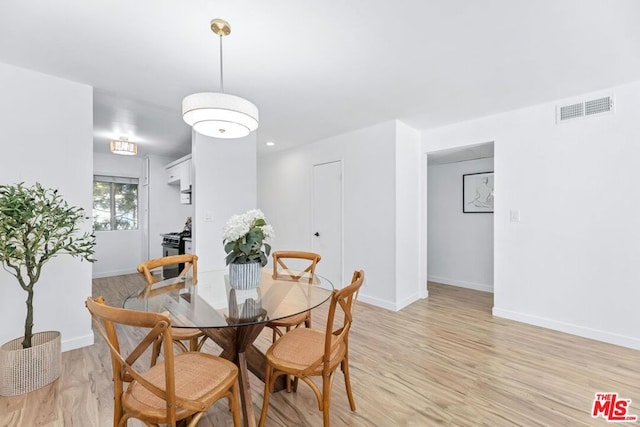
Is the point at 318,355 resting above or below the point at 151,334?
below

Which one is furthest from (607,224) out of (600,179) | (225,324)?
(225,324)

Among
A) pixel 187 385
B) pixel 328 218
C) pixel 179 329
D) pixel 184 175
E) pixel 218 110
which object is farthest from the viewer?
pixel 184 175

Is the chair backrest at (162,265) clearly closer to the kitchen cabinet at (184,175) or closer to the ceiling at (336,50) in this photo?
the ceiling at (336,50)

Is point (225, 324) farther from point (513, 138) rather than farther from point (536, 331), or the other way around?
point (513, 138)

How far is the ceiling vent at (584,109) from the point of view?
8.76ft

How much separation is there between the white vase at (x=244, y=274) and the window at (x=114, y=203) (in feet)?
16.1

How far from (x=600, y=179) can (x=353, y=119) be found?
2564 mm

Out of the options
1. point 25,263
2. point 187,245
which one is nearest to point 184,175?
point 187,245

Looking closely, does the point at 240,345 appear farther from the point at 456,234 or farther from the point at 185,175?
the point at 456,234

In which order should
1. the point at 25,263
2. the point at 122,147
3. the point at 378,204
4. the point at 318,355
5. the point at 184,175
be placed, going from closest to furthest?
the point at 318,355
the point at 25,263
the point at 378,204
the point at 122,147
the point at 184,175

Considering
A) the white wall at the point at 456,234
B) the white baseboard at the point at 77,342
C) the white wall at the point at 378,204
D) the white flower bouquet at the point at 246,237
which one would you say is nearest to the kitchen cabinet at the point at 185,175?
the white wall at the point at 378,204

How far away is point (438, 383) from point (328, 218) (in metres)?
2.75

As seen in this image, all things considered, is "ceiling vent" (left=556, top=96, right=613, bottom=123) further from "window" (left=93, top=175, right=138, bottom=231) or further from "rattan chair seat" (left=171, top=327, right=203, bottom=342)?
"window" (left=93, top=175, right=138, bottom=231)

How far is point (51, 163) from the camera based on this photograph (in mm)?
2424
